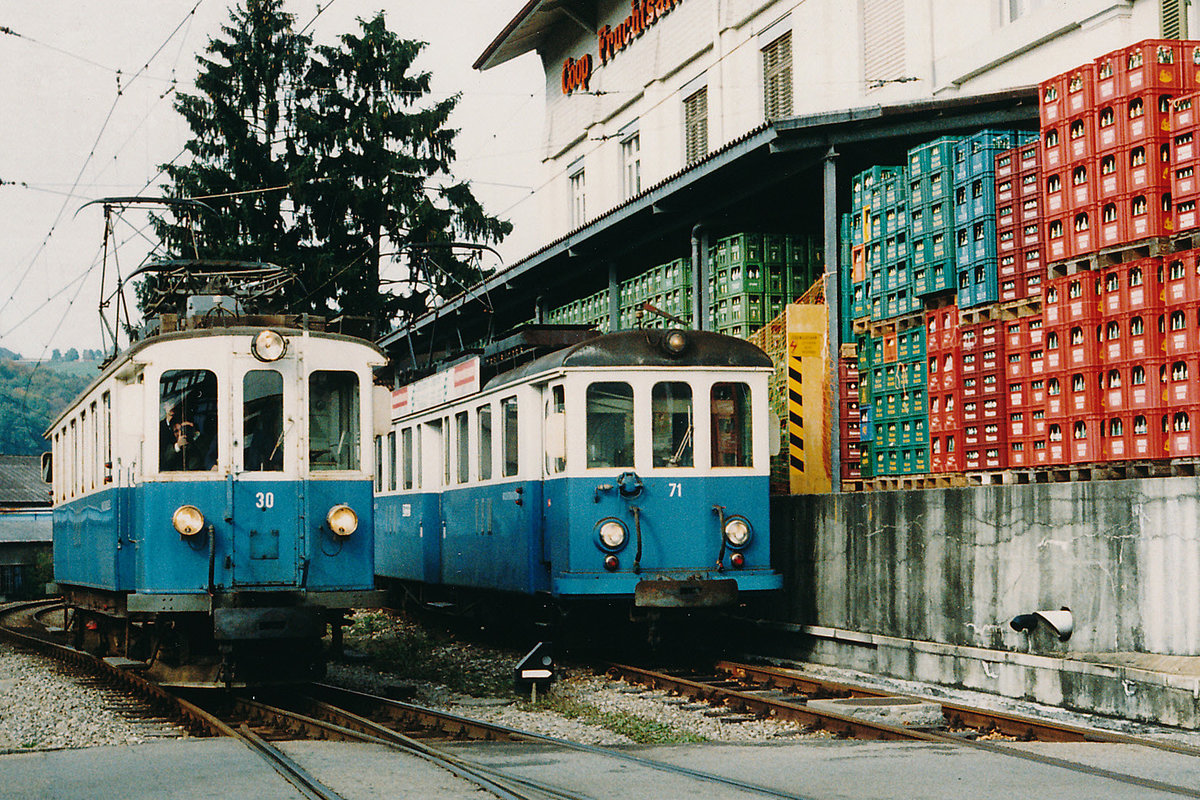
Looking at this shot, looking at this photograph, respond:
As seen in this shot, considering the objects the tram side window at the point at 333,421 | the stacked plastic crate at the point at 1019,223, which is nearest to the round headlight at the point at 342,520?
the tram side window at the point at 333,421

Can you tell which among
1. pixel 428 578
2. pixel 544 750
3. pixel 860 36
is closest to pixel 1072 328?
pixel 544 750

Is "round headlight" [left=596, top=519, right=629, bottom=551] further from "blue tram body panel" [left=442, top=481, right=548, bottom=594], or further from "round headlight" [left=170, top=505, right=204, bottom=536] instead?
"round headlight" [left=170, top=505, right=204, bottom=536]

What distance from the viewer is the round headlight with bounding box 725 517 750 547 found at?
1368 cm

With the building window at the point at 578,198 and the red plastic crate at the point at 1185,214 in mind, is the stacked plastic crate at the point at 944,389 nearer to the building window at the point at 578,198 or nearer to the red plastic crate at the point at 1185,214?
the red plastic crate at the point at 1185,214

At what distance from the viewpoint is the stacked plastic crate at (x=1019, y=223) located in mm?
13898

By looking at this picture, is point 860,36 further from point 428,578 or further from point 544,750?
point 544,750

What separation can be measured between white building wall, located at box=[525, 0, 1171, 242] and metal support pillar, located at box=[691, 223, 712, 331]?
3800mm

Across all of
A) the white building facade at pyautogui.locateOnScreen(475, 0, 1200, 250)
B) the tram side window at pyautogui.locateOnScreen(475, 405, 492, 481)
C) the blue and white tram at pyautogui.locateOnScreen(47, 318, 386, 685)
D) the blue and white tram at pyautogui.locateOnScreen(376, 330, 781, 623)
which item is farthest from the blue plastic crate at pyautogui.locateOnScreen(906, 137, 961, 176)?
the blue and white tram at pyautogui.locateOnScreen(47, 318, 386, 685)

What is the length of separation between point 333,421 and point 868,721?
4.99 m

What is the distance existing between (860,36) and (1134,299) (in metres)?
12.1

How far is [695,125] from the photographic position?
28984 millimetres

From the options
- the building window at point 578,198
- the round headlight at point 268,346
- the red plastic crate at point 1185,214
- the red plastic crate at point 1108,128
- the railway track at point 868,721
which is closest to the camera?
the railway track at point 868,721

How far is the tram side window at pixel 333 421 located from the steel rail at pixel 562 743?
6.44 feet

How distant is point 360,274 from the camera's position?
39906mm
